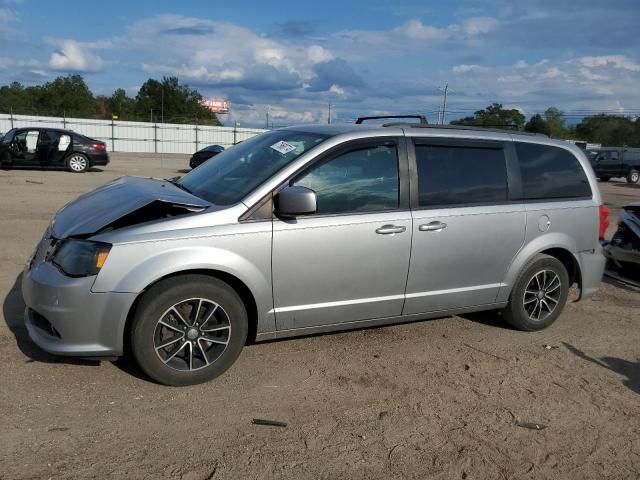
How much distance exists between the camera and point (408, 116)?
5578mm

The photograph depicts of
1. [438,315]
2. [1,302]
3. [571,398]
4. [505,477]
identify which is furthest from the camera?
[1,302]

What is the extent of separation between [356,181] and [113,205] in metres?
1.78

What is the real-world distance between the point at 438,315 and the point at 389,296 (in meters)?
0.61

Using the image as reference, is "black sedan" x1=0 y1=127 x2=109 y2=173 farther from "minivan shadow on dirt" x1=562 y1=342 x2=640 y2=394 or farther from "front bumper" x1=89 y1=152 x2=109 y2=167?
"minivan shadow on dirt" x1=562 y1=342 x2=640 y2=394

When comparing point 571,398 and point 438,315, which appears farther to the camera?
point 438,315

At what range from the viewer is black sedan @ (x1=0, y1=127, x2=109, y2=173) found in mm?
18234

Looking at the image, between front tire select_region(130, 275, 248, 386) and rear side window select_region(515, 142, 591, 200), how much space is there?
2.88m

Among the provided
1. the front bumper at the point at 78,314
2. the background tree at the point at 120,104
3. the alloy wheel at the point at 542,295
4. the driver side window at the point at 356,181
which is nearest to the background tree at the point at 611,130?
the background tree at the point at 120,104

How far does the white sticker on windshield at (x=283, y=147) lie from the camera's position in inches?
173

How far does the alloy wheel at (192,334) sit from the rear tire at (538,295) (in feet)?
8.98

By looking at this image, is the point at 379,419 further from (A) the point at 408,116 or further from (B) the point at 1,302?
(B) the point at 1,302

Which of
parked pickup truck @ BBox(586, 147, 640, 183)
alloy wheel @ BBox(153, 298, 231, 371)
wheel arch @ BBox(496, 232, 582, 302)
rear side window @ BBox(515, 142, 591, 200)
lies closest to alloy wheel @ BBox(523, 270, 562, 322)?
wheel arch @ BBox(496, 232, 582, 302)

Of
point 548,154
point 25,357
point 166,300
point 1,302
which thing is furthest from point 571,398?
point 1,302

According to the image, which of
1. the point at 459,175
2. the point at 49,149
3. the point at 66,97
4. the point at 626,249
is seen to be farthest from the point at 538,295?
the point at 66,97
